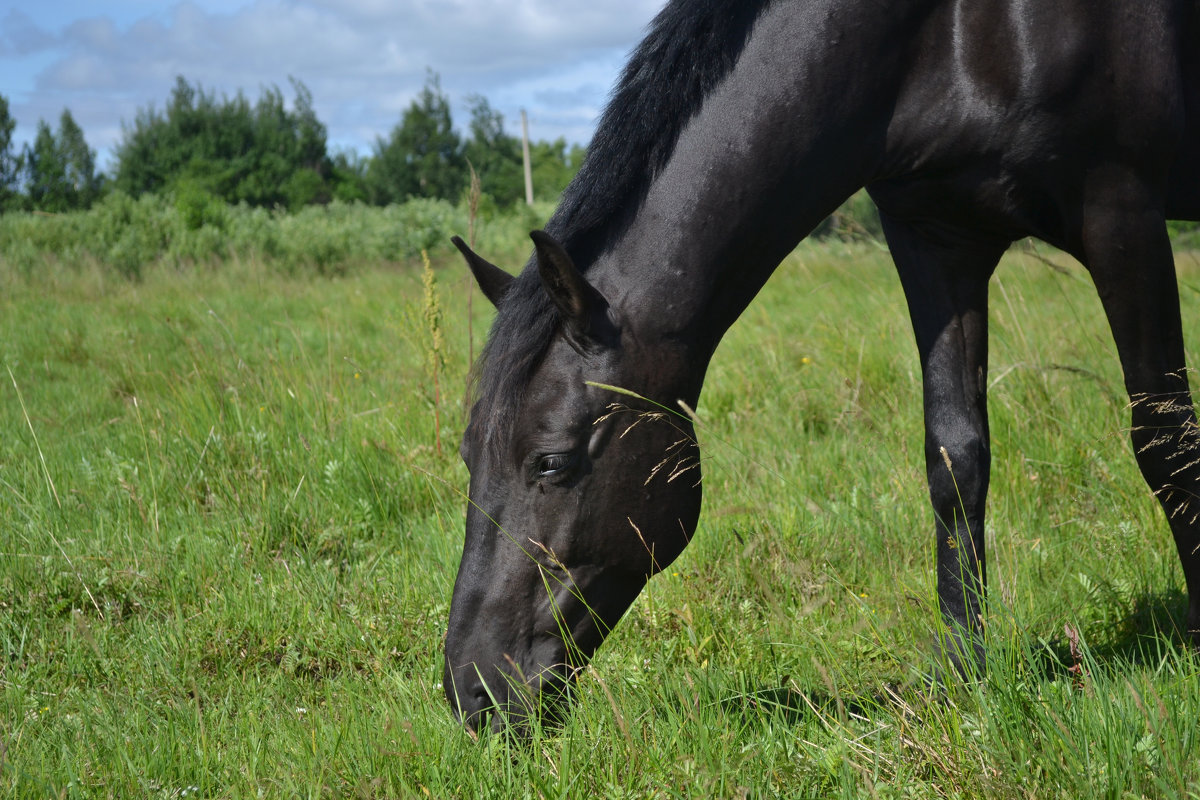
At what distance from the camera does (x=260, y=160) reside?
4347 cm

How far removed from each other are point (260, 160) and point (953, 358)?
1825 inches

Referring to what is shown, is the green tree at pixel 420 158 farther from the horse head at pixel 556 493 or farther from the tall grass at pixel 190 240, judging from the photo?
the horse head at pixel 556 493

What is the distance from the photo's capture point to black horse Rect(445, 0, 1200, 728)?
191 cm

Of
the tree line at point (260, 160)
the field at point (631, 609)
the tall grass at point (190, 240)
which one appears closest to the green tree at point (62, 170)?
the tree line at point (260, 160)

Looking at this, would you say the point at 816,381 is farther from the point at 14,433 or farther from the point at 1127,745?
the point at 14,433

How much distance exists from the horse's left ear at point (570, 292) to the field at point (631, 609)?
0.40m

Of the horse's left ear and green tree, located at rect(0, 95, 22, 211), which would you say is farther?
green tree, located at rect(0, 95, 22, 211)

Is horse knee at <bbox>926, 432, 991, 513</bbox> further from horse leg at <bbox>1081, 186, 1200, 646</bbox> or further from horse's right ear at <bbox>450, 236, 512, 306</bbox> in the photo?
horse's right ear at <bbox>450, 236, 512, 306</bbox>

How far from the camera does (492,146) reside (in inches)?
2259

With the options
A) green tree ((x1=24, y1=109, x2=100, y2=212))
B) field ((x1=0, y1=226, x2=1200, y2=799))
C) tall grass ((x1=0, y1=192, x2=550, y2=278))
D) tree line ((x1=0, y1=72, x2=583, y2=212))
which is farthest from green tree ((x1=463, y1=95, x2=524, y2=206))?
field ((x1=0, y1=226, x2=1200, y2=799))

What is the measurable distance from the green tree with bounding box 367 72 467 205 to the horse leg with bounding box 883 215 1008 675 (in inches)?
1903

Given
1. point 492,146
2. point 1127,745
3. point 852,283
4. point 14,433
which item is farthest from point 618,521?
point 492,146

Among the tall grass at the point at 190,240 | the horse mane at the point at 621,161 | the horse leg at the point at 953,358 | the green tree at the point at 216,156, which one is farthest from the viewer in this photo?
the green tree at the point at 216,156

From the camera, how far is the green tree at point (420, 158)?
49.9 m
